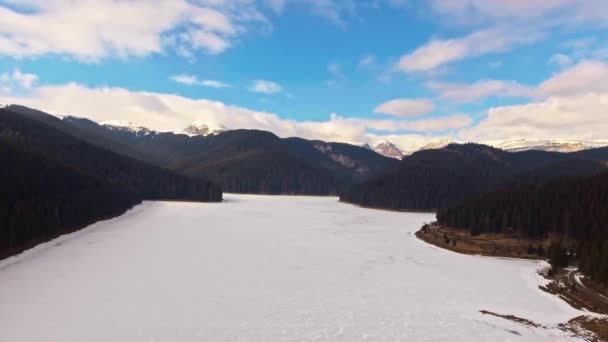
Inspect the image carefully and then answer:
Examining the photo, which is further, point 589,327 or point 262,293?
point 262,293

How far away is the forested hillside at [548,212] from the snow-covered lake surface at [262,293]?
65.7 feet

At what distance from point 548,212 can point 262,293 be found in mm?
73576

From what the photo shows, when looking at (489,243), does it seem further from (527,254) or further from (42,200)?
(42,200)

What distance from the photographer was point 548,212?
303ft

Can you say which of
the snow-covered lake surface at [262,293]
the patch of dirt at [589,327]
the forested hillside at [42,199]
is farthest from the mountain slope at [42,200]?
the patch of dirt at [589,327]

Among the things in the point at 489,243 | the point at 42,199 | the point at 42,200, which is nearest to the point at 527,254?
the point at 489,243

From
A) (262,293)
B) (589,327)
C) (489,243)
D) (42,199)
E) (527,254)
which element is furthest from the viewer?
(489,243)

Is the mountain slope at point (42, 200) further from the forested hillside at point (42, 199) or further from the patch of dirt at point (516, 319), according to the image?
the patch of dirt at point (516, 319)

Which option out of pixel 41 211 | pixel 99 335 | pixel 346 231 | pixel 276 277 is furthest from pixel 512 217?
pixel 41 211

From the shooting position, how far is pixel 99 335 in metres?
34.0

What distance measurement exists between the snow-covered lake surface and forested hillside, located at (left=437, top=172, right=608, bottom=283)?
20023mm

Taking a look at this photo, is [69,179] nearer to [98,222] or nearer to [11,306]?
[98,222]

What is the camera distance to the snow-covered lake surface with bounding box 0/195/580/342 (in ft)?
119

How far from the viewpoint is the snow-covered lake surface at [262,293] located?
36188 mm
